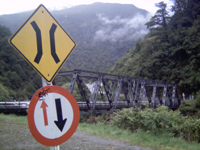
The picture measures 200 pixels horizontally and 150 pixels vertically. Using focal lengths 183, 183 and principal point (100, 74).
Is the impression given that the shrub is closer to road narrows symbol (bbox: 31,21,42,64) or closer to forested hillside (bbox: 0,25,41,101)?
road narrows symbol (bbox: 31,21,42,64)

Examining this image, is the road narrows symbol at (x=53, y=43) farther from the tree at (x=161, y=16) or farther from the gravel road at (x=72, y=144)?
the tree at (x=161, y=16)

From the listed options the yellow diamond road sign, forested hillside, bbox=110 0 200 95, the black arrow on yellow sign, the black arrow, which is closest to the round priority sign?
the black arrow

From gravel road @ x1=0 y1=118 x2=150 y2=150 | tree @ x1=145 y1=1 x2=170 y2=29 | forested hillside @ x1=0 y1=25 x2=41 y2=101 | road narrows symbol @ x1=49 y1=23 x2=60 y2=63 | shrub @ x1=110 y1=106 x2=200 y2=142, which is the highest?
tree @ x1=145 y1=1 x2=170 y2=29

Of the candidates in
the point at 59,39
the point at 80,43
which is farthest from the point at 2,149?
the point at 80,43

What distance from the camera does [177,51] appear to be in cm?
4456

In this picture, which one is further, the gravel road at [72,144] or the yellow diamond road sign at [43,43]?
the gravel road at [72,144]

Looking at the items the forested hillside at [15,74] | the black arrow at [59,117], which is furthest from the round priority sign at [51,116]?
the forested hillside at [15,74]

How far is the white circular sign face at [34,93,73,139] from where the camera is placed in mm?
2205

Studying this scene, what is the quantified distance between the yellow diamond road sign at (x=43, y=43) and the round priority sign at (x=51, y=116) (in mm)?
257

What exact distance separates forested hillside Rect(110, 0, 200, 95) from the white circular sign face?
132 ft

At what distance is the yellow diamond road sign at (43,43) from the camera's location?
2.39 metres

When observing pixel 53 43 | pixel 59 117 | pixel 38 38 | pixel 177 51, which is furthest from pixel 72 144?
pixel 177 51

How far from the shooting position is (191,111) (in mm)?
31781

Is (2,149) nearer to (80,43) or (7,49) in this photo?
(7,49)
